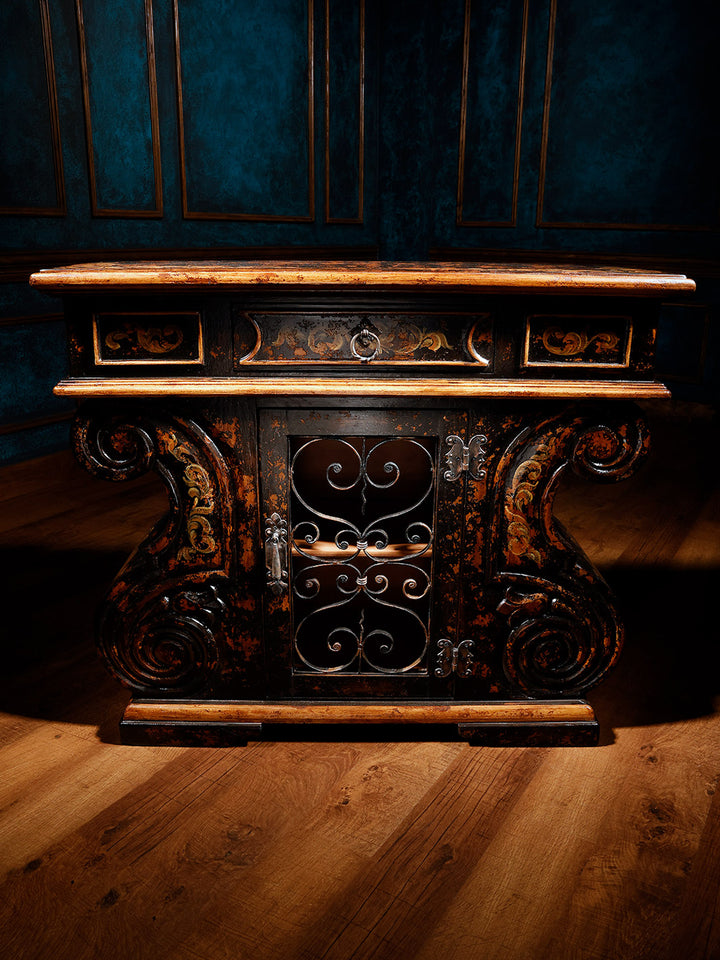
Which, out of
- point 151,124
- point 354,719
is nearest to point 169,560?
point 354,719

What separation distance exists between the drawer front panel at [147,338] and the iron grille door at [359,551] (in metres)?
0.18

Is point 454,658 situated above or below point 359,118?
below

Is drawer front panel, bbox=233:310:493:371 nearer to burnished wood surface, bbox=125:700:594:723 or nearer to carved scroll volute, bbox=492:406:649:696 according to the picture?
carved scroll volute, bbox=492:406:649:696

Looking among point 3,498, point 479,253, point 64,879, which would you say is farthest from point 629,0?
point 64,879

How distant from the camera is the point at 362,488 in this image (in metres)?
1.40

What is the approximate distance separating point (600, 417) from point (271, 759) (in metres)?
0.91

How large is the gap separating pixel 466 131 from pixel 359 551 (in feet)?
14.7

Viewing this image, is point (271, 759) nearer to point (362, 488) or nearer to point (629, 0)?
point (362, 488)

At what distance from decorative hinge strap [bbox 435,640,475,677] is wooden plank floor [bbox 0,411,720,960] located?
6.3 inches

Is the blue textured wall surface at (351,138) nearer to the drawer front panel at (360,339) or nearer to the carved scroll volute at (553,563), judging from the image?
the drawer front panel at (360,339)

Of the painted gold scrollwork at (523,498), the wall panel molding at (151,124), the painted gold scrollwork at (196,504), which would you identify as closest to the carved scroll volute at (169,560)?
the painted gold scrollwork at (196,504)

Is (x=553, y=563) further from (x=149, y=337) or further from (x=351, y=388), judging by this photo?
(x=149, y=337)

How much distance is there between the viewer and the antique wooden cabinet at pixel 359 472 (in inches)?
50.2

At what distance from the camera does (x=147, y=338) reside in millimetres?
1291
